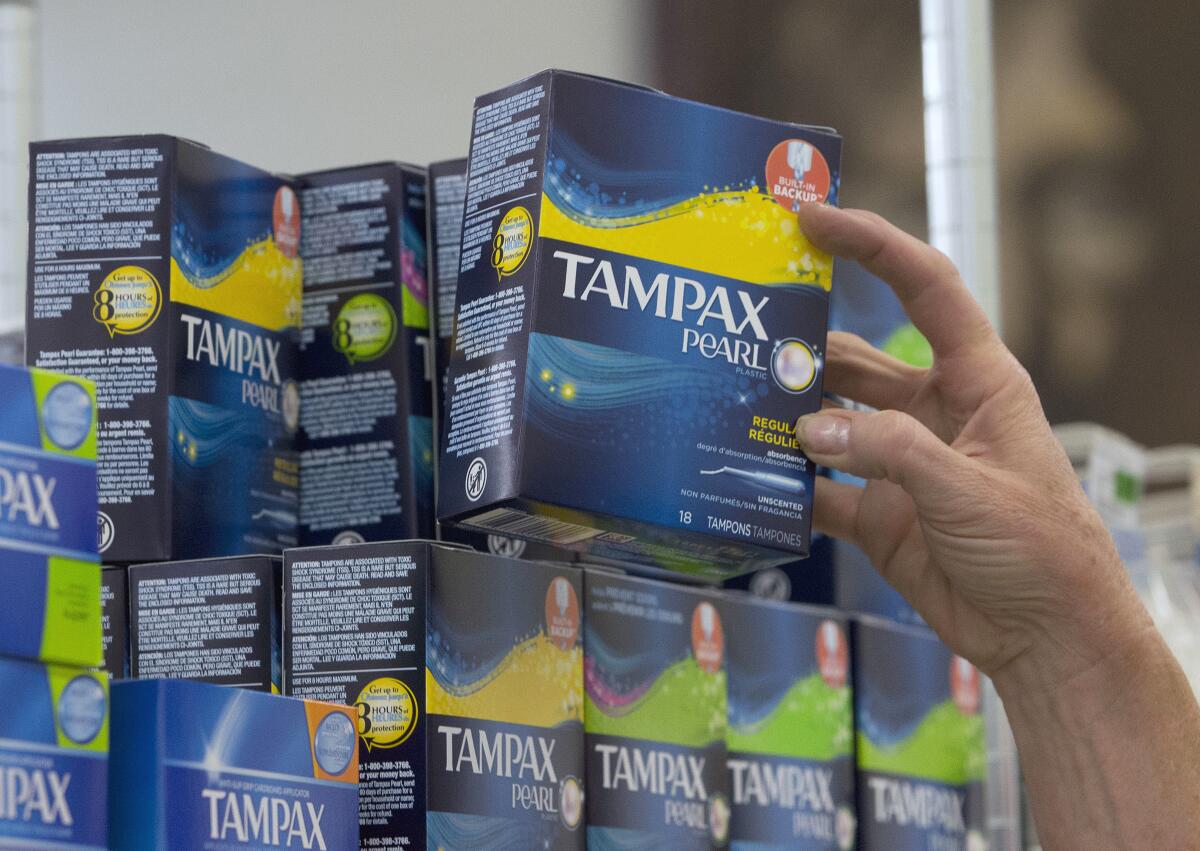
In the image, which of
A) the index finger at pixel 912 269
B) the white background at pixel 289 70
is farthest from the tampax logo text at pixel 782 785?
the white background at pixel 289 70

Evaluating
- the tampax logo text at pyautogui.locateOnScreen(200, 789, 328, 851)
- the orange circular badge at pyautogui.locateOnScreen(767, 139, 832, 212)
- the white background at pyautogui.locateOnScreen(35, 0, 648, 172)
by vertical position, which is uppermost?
the white background at pyautogui.locateOnScreen(35, 0, 648, 172)

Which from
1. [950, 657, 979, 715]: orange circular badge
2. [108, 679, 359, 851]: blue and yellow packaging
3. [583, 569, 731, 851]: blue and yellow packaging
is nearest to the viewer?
[108, 679, 359, 851]: blue and yellow packaging

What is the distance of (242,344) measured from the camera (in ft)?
5.24

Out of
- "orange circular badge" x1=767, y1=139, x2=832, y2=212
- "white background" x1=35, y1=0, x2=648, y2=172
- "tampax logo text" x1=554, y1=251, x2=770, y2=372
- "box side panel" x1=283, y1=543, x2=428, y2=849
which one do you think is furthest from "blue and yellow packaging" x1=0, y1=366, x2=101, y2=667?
"white background" x1=35, y1=0, x2=648, y2=172

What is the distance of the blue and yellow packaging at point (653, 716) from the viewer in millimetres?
1599

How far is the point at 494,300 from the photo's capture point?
4.66 ft

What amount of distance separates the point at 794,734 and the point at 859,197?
3.11 m

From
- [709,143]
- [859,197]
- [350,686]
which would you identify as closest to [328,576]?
[350,686]

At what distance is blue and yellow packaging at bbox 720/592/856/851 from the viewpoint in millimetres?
1772

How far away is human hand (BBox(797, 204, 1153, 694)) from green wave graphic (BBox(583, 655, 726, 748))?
231mm

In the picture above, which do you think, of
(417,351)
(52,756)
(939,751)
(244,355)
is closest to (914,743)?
(939,751)

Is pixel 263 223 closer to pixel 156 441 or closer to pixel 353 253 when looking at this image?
pixel 353 253

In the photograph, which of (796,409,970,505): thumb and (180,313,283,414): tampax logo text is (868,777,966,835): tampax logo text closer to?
(796,409,970,505): thumb

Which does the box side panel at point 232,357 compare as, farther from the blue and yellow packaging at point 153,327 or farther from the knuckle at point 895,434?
the knuckle at point 895,434
